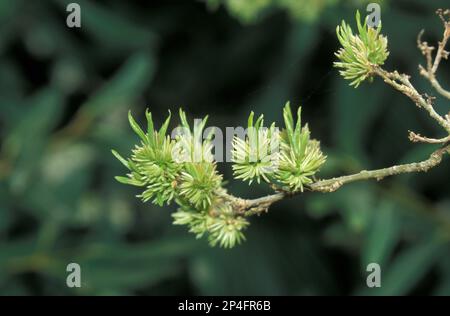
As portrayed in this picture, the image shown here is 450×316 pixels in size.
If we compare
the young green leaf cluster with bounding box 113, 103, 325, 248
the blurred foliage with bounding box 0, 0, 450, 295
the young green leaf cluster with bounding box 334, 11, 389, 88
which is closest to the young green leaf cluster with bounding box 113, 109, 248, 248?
the young green leaf cluster with bounding box 113, 103, 325, 248

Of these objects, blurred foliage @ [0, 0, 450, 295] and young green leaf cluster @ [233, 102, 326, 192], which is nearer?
young green leaf cluster @ [233, 102, 326, 192]

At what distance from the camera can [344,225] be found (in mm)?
2543

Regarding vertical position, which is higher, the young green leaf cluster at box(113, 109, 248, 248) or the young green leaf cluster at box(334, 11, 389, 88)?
the young green leaf cluster at box(334, 11, 389, 88)

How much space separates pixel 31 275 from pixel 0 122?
75cm

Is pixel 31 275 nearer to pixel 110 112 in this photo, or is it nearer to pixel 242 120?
pixel 110 112

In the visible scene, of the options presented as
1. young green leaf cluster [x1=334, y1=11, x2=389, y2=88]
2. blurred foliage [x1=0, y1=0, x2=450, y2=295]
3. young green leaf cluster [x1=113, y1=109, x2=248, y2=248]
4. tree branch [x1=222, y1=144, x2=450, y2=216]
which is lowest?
tree branch [x1=222, y1=144, x2=450, y2=216]

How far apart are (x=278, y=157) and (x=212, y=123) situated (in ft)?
6.59

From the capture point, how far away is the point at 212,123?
2.90 metres

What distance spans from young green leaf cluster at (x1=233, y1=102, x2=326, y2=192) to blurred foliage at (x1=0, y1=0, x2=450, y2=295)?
1.29 meters

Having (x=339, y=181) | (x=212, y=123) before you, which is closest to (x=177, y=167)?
(x=339, y=181)

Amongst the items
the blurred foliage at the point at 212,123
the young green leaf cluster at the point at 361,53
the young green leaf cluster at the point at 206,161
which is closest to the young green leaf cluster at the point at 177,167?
the young green leaf cluster at the point at 206,161

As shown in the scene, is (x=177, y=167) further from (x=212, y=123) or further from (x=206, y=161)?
(x=212, y=123)

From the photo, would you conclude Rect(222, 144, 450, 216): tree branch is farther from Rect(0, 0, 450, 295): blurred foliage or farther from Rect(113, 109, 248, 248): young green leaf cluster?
Rect(0, 0, 450, 295): blurred foliage

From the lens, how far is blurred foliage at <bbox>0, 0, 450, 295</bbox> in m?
2.41
